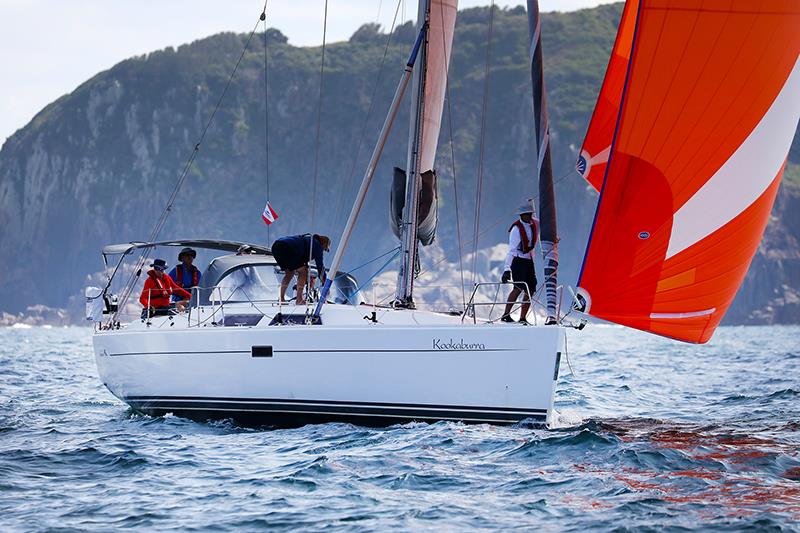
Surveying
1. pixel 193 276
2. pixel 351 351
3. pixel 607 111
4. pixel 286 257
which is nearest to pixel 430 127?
pixel 607 111

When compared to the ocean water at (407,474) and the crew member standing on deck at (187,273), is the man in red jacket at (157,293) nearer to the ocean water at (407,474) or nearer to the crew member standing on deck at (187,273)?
the crew member standing on deck at (187,273)

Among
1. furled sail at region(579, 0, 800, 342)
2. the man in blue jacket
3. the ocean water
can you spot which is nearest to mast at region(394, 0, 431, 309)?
the man in blue jacket

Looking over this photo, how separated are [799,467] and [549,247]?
3.11 meters

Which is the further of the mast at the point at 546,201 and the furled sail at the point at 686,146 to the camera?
the mast at the point at 546,201

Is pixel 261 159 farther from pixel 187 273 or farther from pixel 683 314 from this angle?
pixel 683 314

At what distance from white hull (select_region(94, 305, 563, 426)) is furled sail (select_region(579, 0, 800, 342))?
0.92 meters

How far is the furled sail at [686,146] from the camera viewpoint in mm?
8914

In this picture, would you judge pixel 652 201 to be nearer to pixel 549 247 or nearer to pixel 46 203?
pixel 549 247

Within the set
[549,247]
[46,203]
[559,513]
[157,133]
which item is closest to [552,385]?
[549,247]

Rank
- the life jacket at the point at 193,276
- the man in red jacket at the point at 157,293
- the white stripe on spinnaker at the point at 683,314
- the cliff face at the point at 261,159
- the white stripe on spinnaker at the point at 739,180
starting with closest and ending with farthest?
the white stripe on spinnaker at the point at 739,180 < the white stripe on spinnaker at the point at 683,314 < the man in red jacket at the point at 157,293 < the life jacket at the point at 193,276 < the cliff face at the point at 261,159

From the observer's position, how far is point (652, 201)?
9.05 meters

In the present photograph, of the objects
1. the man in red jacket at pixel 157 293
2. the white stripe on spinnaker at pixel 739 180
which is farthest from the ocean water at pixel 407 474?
the white stripe on spinnaker at pixel 739 180

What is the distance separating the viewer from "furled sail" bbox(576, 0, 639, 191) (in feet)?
34.2

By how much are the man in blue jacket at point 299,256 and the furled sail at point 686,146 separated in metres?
2.95
